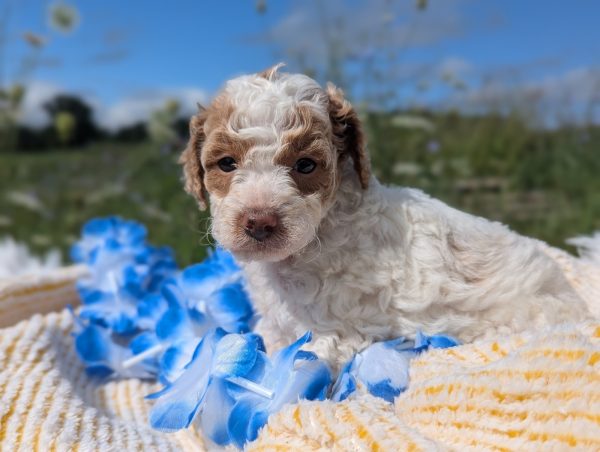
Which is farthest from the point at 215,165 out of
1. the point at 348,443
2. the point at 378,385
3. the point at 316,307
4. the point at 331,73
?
the point at 331,73

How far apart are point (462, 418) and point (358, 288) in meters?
0.76

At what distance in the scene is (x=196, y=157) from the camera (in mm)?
2369

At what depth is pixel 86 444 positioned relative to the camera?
74.2 inches

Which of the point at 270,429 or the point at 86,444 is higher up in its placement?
the point at 270,429

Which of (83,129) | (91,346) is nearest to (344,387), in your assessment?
(91,346)

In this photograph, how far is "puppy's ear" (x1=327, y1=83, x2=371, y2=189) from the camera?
2.21 m

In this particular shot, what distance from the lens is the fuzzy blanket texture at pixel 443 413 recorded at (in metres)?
1.39

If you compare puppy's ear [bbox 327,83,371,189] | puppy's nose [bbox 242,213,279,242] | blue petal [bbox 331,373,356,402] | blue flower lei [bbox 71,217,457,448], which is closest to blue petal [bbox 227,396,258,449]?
blue flower lei [bbox 71,217,457,448]

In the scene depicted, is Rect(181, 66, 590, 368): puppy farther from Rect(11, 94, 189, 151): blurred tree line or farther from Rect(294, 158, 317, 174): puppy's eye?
Rect(11, 94, 189, 151): blurred tree line

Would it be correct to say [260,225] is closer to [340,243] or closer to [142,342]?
[340,243]

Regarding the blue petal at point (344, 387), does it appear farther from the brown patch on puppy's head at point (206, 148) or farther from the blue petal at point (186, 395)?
the brown patch on puppy's head at point (206, 148)

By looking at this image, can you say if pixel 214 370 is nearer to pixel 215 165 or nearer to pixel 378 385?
pixel 378 385

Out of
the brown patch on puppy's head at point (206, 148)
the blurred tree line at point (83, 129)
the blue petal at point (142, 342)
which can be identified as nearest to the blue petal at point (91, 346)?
the blue petal at point (142, 342)

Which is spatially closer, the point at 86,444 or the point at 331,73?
the point at 86,444
